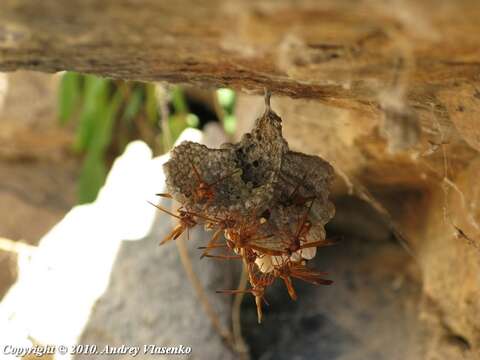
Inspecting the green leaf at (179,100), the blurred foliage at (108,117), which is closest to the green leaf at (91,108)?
the blurred foliage at (108,117)

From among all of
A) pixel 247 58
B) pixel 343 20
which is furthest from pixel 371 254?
pixel 343 20

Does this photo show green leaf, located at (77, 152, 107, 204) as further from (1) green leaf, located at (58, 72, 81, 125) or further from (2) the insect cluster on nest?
(2) the insect cluster on nest

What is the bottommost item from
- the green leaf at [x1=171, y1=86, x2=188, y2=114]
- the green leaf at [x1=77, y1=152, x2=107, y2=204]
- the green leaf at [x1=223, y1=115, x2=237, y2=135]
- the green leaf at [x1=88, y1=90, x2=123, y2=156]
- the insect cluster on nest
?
the green leaf at [x1=77, y1=152, x2=107, y2=204]

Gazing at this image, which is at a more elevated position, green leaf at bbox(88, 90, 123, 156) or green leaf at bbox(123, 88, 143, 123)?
green leaf at bbox(123, 88, 143, 123)

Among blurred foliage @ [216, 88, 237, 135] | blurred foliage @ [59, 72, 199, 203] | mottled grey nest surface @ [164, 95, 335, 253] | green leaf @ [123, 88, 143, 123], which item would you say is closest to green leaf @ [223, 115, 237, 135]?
blurred foliage @ [216, 88, 237, 135]

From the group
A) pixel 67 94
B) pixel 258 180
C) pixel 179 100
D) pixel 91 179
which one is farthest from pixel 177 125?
pixel 258 180

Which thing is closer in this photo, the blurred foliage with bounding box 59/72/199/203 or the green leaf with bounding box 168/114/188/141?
the green leaf with bounding box 168/114/188/141

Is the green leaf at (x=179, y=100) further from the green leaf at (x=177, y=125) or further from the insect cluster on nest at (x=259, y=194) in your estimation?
the insect cluster on nest at (x=259, y=194)
